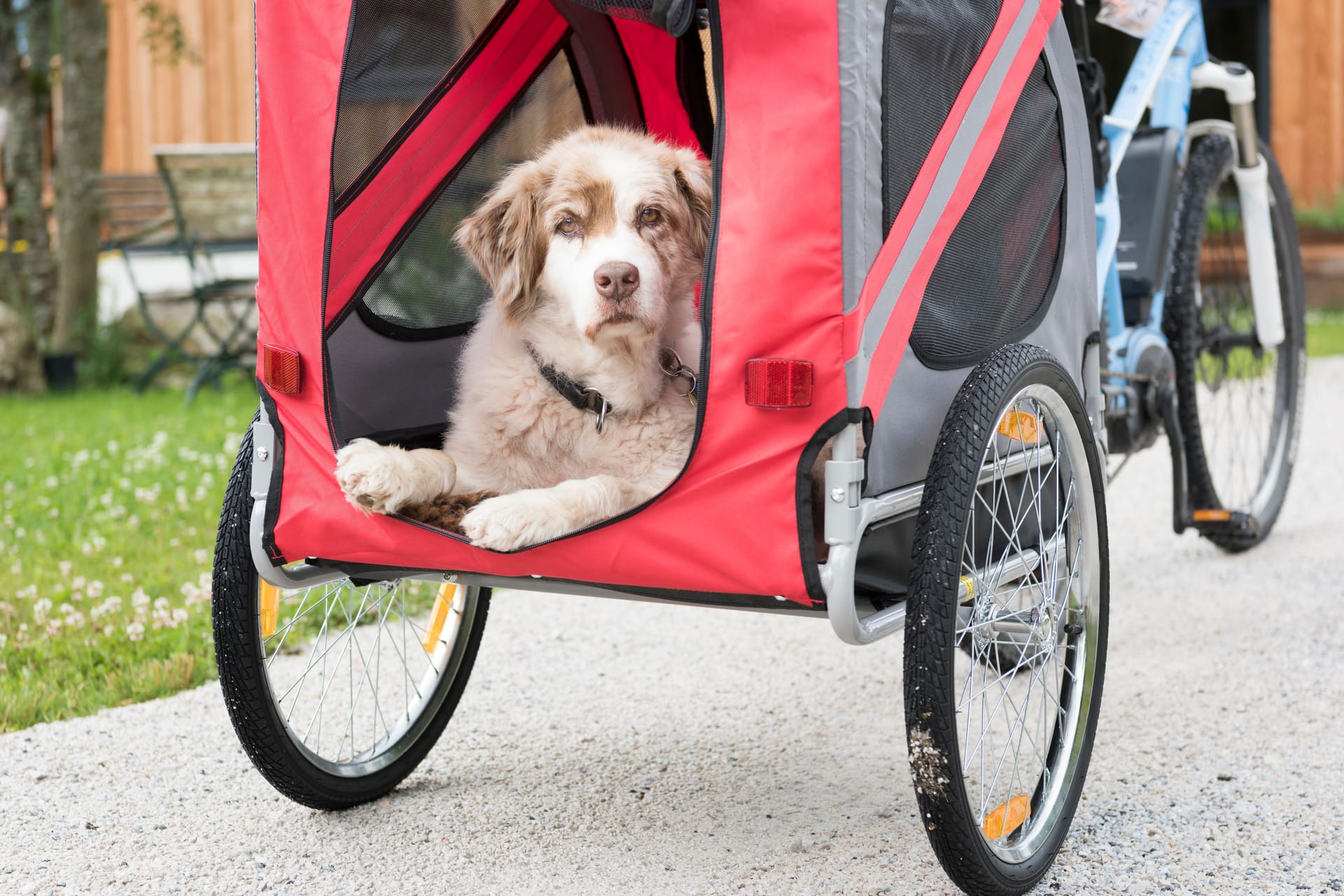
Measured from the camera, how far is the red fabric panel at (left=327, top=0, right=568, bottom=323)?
2758 millimetres

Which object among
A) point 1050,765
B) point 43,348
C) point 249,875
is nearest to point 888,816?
point 1050,765

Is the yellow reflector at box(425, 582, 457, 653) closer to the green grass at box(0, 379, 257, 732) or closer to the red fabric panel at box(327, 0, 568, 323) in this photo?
the red fabric panel at box(327, 0, 568, 323)

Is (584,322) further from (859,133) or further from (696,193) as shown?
(859,133)

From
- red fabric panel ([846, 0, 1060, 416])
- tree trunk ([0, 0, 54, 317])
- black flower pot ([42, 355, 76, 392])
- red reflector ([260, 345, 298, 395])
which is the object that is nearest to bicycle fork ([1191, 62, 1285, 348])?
red fabric panel ([846, 0, 1060, 416])

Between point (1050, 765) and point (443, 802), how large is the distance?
4.45 feet

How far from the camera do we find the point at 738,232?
84.9 inches

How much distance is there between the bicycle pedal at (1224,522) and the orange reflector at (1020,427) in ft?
7.46

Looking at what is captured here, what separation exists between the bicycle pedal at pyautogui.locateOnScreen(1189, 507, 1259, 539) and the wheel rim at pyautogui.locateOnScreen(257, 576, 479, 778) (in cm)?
272

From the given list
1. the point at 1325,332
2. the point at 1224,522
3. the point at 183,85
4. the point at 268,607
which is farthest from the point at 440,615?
the point at 183,85

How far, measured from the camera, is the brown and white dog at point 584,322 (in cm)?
261

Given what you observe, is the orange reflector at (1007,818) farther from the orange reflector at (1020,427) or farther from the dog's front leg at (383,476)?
the dog's front leg at (383,476)

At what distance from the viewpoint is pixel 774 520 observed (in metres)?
2.14

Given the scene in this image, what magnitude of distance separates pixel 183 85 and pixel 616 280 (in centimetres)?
1293

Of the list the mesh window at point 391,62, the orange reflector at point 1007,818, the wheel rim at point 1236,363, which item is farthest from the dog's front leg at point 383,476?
the wheel rim at point 1236,363
